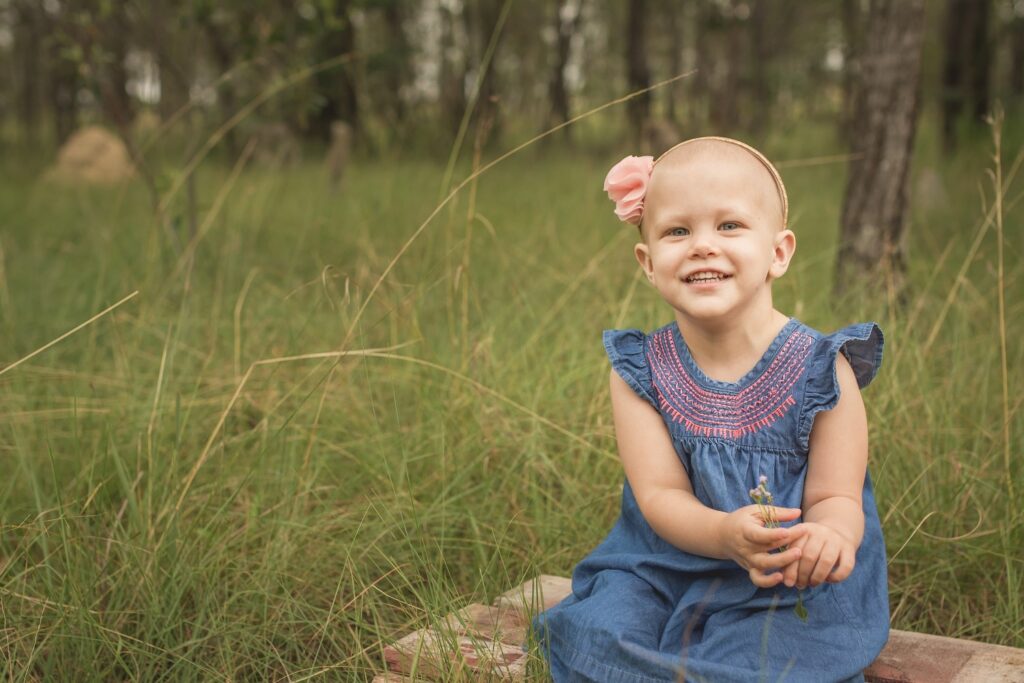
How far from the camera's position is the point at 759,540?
1.36m

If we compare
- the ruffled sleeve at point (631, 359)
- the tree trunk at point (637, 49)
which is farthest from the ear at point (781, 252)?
the tree trunk at point (637, 49)

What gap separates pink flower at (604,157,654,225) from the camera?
1634 millimetres

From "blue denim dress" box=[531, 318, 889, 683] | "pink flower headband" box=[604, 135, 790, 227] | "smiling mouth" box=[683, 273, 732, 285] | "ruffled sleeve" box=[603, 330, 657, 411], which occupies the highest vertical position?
"pink flower headband" box=[604, 135, 790, 227]

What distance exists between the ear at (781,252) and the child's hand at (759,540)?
0.38 meters

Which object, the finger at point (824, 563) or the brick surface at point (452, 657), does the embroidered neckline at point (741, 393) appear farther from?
the brick surface at point (452, 657)

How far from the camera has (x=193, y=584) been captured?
2.03 meters

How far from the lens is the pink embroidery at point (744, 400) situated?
1.60m

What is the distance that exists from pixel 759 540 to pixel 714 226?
453 millimetres

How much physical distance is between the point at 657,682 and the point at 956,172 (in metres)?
5.84

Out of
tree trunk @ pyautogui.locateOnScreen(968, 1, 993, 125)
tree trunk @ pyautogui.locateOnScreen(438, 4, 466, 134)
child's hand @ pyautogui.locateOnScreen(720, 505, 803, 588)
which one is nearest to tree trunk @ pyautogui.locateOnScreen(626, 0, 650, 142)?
tree trunk @ pyautogui.locateOnScreen(438, 4, 466, 134)

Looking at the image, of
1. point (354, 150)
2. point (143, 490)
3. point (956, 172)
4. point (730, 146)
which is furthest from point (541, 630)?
point (354, 150)

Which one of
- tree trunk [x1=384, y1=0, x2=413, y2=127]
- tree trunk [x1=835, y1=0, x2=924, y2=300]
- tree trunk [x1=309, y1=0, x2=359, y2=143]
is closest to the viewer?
tree trunk [x1=835, y1=0, x2=924, y2=300]

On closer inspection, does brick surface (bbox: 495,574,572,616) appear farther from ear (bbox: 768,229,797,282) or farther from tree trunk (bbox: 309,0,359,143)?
tree trunk (bbox: 309,0,359,143)

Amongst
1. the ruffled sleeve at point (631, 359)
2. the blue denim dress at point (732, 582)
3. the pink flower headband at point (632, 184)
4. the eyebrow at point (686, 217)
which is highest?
the pink flower headband at point (632, 184)
